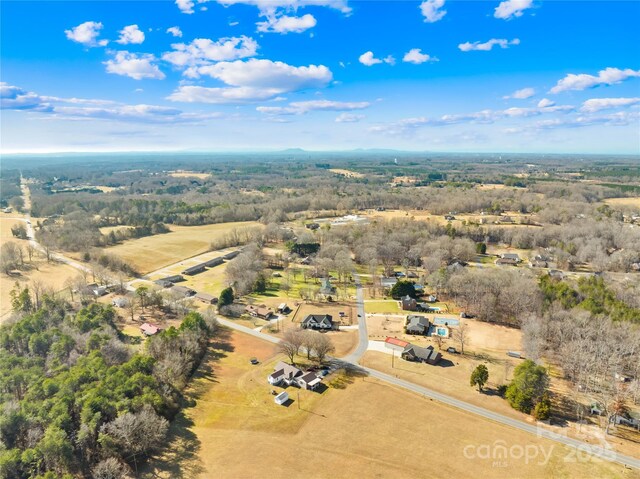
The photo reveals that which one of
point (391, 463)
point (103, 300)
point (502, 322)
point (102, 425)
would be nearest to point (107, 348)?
point (102, 425)

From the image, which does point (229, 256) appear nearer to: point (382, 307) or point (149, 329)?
point (149, 329)

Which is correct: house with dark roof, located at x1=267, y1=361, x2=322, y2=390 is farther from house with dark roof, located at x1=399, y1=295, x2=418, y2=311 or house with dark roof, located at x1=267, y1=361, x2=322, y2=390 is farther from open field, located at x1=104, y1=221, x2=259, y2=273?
open field, located at x1=104, y1=221, x2=259, y2=273

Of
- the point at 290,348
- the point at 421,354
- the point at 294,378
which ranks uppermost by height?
the point at 290,348

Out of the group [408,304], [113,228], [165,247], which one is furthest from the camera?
[113,228]

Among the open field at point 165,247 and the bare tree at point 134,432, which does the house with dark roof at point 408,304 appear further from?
the open field at point 165,247

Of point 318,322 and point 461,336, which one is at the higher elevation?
point 461,336

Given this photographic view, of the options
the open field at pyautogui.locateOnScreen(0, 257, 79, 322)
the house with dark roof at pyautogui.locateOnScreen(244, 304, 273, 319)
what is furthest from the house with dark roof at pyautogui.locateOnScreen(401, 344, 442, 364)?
the open field at pyautogui.locateOnScreen(0, 257, 79, 322)

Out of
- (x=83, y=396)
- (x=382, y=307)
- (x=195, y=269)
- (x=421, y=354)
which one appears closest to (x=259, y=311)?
(x=382, y=307)
